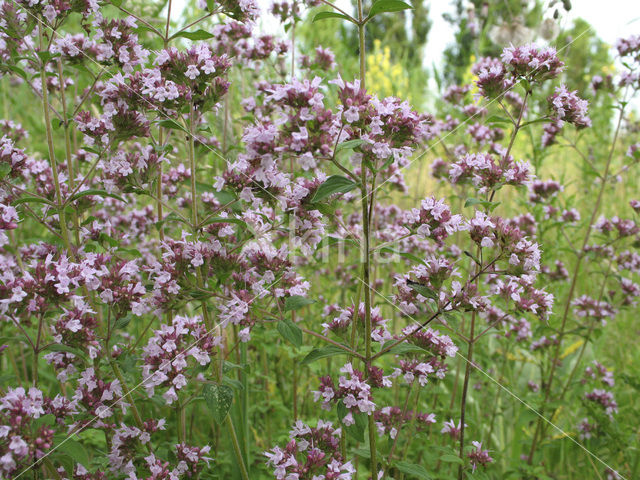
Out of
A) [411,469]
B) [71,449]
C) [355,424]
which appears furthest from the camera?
[411,469]

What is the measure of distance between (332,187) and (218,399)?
80 centimetres

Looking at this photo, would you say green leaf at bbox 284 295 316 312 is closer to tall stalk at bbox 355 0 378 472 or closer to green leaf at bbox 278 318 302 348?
green leaf at bbox 278 318 302 348

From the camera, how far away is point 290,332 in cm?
167

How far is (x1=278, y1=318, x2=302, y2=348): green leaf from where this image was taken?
1.64m

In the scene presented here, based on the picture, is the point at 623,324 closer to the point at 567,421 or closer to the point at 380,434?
the point at 567,421

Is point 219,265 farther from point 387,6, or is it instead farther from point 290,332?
point 387,6

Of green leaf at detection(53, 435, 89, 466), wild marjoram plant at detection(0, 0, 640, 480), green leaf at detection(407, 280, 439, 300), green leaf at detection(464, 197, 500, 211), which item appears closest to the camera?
green leaf at detection(53, 435, 89, 466)

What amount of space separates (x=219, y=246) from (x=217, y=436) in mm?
1364

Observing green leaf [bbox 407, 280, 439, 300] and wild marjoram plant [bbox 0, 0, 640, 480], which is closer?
wild marjoram plant [bbox 0, 0, 640, 480]

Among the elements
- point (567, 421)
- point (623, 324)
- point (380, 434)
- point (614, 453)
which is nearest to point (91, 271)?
point (380, 434)

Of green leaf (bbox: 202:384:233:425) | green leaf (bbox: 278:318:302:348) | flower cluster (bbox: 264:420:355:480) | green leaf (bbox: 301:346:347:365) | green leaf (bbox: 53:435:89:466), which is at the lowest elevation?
green leaf (bbox: 53:435:89:466)

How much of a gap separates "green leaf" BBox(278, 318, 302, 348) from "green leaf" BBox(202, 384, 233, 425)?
0.92ft

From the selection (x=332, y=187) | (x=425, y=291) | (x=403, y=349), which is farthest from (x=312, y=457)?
(x=332, y=187)

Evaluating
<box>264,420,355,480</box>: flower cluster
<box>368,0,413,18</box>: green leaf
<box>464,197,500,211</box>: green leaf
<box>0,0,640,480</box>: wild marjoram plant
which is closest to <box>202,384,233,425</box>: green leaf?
<box>0,0,640,480</box>: wild marjoram plant
